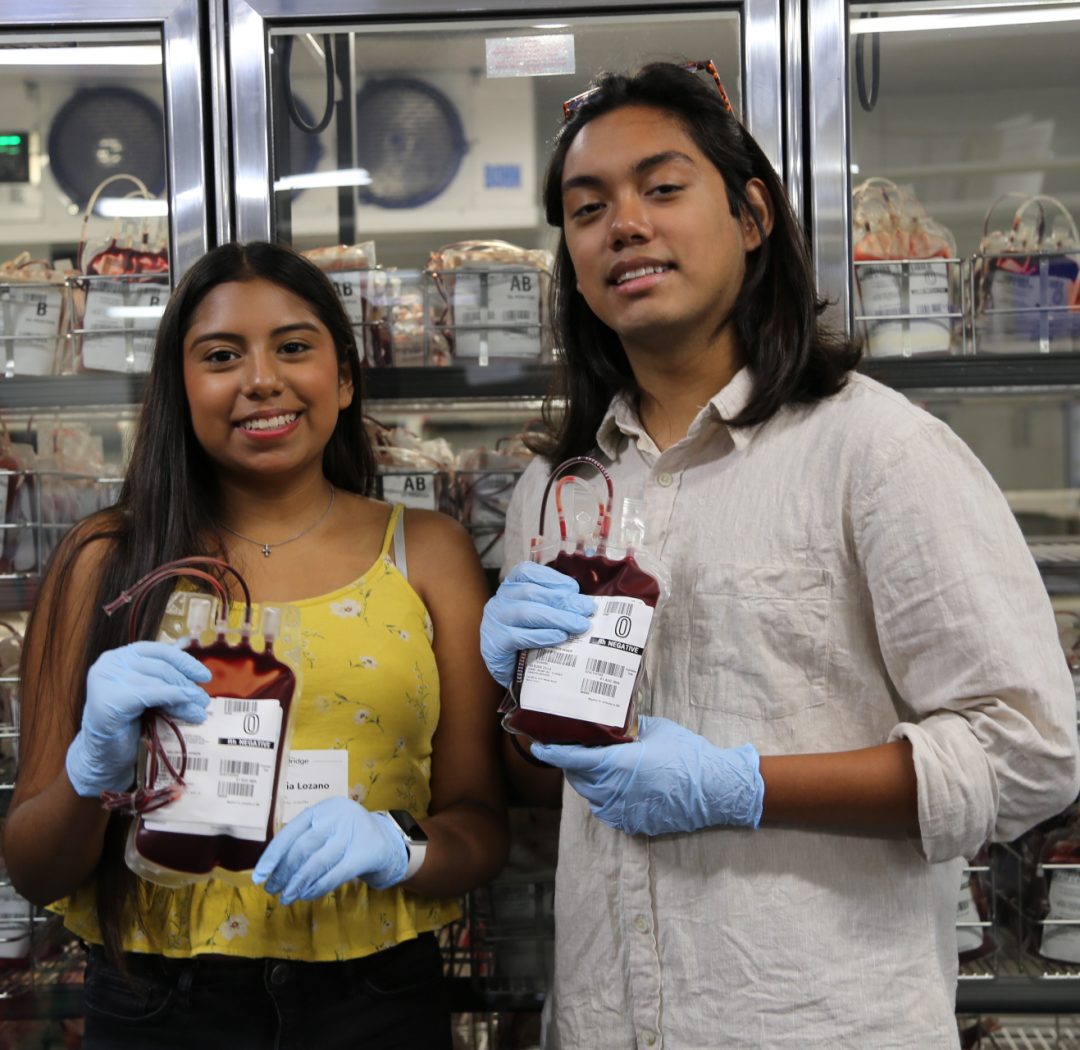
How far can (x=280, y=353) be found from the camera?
4.83 feet

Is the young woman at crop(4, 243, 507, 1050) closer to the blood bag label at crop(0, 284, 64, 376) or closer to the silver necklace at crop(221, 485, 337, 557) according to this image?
the silver necklace at crop(221, 485, 337, 557)

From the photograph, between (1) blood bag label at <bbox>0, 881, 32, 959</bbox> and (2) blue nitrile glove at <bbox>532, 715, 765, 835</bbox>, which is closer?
(2) blue nitrile glove at <bbox>532, 715, 765, 835</bbox>

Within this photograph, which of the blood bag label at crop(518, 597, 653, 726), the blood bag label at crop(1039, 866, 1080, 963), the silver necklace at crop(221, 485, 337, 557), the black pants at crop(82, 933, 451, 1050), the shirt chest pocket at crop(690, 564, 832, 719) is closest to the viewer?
the blood bag label at crop(518, 597, 653, 726)

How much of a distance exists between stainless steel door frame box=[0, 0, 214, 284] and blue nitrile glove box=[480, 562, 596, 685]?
865mm

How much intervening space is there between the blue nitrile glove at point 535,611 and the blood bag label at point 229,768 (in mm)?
242

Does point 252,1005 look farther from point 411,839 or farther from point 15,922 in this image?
point 15,922

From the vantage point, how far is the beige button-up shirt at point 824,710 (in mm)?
1123

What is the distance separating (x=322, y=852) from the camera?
119 cm

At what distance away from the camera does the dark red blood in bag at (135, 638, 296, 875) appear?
1.14 meters

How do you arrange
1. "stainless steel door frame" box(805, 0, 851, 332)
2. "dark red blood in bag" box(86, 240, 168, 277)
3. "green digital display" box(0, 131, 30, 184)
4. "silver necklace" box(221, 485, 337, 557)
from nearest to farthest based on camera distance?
"silver necklace" box(221, 485, 337, 557) < "stainless steel door frame" box(805, 0, 851, 332) < "dark red blood in bag" box(86, 240, 168, 277) < "green digital display" box(0, 131, 30, 184)

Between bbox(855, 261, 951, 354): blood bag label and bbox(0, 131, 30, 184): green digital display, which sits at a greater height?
bbox(0, 131, 30, 184): green digital display

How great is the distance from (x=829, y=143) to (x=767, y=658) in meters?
0.86

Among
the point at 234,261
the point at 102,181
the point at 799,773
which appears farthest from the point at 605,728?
the point at 102,181

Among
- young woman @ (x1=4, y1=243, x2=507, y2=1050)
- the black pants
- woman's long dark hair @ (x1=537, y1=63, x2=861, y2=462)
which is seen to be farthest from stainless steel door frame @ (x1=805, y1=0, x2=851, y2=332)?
the black pants
